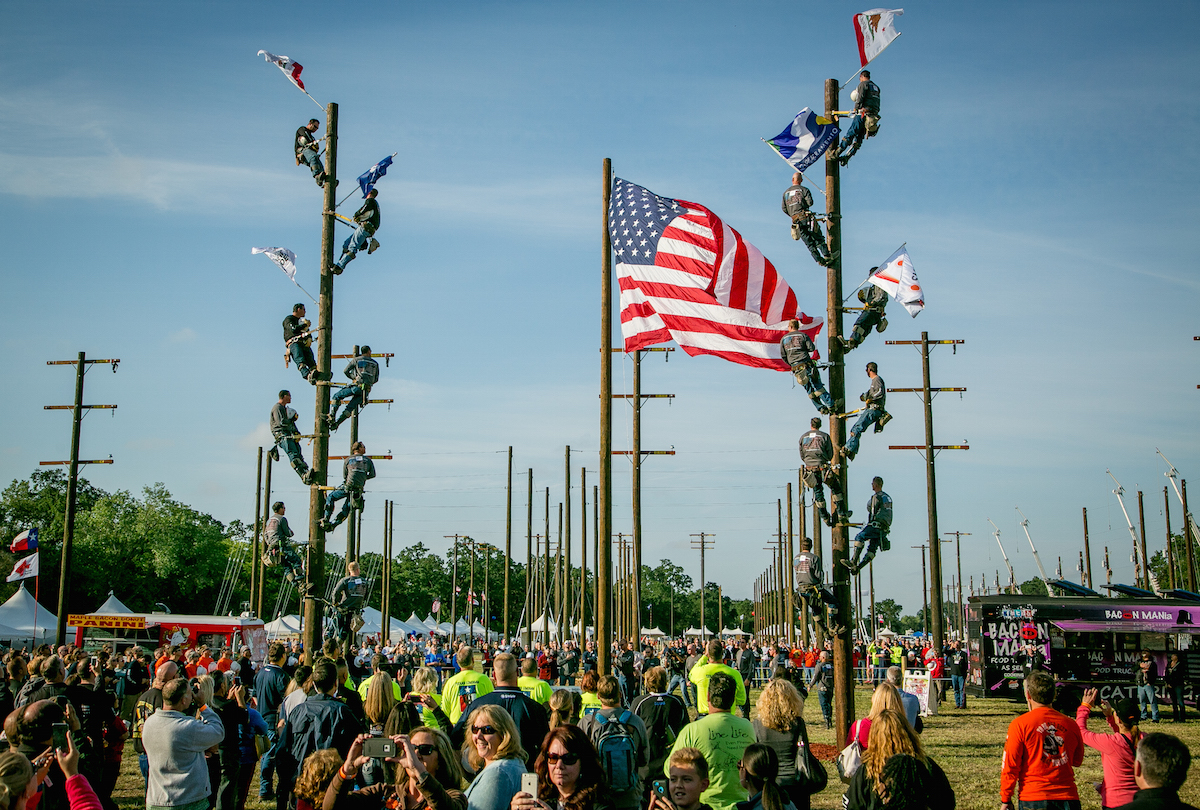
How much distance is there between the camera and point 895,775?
Result: 4.81 meters

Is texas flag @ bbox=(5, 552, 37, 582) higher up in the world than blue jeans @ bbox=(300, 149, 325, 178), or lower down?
lower down

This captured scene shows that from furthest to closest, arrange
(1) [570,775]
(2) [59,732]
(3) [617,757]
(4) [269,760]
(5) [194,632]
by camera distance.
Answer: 1. (5) [194,632]
2. (4) [269,760]
3. (3) [617,757]
4. (2) [59,732]
5. (1) [570,775]

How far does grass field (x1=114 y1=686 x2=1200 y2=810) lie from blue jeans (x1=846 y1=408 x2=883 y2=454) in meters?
4.25

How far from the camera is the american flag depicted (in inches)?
Result: 585

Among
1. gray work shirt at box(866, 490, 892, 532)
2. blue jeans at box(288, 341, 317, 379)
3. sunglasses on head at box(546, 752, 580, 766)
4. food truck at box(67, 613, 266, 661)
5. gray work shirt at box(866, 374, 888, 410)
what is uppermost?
blue jeans at box(288, 341, 317, 379)

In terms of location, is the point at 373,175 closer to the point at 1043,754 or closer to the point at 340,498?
the point at 340,498

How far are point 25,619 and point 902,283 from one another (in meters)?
34.8

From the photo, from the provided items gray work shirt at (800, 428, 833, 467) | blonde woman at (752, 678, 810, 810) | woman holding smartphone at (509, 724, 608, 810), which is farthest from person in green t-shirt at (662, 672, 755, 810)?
gray work shirt at (800, 428, 833, 467)

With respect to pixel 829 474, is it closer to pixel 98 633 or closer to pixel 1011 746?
pixel 1011 746

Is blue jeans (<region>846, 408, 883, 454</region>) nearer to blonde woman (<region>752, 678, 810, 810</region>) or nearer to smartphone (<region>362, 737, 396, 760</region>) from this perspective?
blonde woman (<region>752, 678, 810, 810</region>)

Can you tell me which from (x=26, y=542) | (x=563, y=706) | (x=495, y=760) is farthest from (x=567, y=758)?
(x=26, y=542)

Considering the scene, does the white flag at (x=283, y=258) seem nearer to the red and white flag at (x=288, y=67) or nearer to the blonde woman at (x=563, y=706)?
the red and white flag at (x=288, y=67)

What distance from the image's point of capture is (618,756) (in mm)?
6254

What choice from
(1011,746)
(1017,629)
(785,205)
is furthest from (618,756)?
(1017,629)
